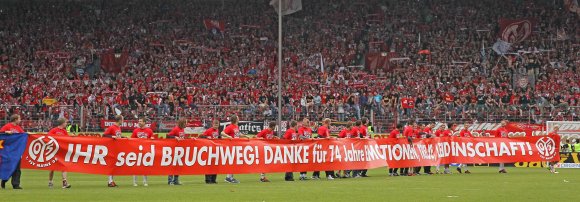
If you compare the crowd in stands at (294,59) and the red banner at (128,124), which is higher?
the crowd in stands at (294,59)

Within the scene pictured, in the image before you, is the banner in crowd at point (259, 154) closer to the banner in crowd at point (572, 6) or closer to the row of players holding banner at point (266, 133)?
the row of players holding banner at point (266, 133)

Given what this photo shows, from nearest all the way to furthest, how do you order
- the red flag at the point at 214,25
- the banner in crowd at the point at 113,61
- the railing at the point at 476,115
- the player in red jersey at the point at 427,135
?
1. the player in red jersey at the point at 427,135
2. the railing at the point at 476,115
3. the banner in crowd at the point at 113,61
4. the red flag at the point at 214,25

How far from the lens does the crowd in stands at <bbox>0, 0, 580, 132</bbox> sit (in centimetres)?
4806

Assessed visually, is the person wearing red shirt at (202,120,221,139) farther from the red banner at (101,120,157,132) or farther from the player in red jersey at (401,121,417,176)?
the red banner at (101,120,157,132)

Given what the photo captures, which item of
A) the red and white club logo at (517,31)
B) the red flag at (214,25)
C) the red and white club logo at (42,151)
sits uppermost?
the red flag at (214,25)

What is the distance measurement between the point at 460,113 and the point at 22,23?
32123 millimetres

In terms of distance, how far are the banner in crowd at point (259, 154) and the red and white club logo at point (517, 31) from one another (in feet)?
84.9

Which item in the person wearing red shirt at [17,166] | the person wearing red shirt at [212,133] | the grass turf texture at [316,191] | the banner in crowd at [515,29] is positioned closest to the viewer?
the grass turf texture at [316,191]

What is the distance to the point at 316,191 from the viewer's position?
2261cm

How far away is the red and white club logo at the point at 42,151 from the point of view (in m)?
23.2

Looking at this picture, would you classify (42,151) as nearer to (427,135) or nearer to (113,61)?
(427,135)

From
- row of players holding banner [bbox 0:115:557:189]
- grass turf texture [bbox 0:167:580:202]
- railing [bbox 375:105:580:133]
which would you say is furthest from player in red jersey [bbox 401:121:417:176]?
railing [bbox 375:105:580:133]

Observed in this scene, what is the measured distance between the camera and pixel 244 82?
182 ft

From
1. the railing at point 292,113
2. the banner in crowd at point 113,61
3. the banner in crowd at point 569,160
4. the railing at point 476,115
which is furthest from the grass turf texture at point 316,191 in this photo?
the banner in crowd at point 113,61
